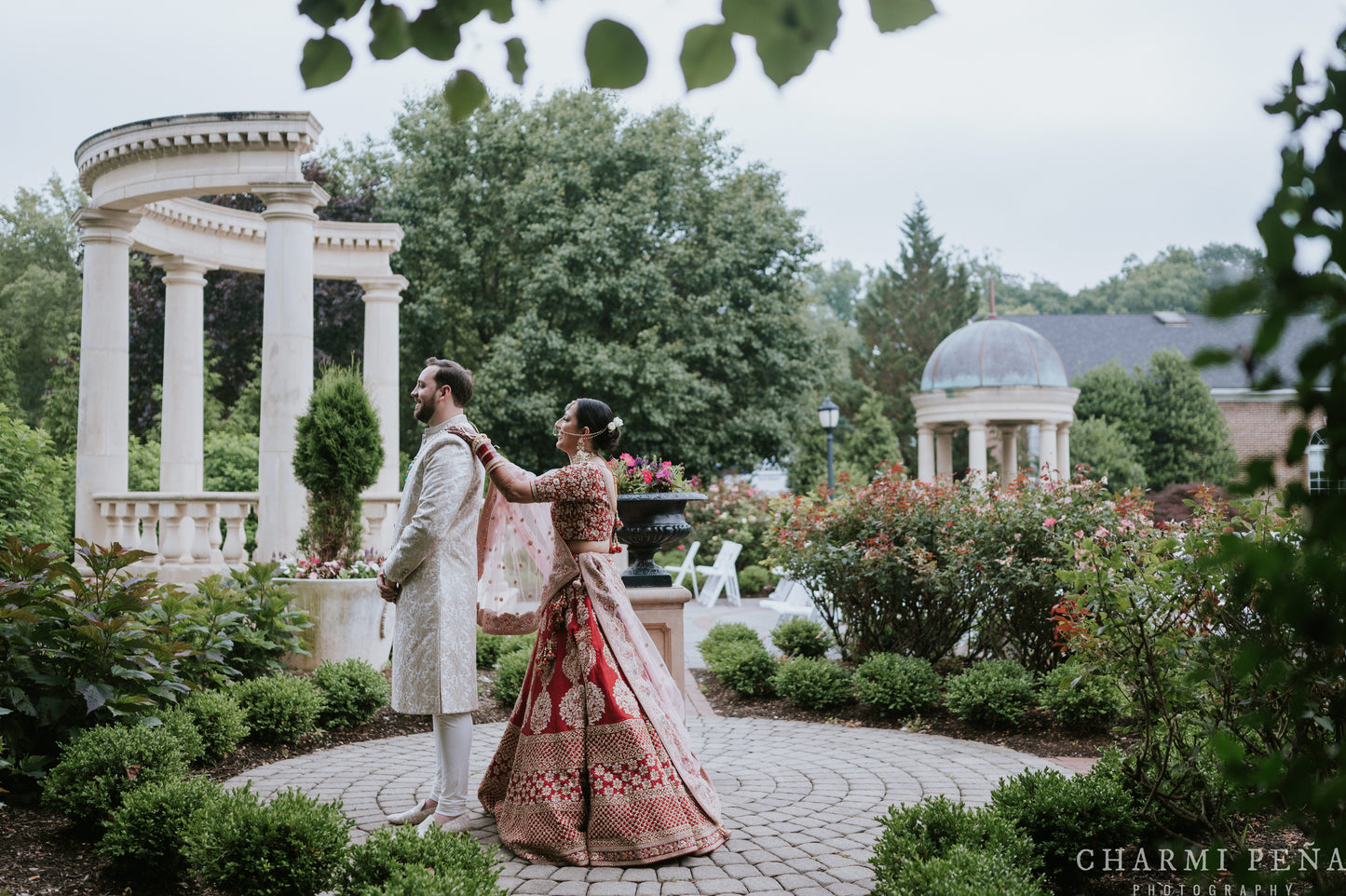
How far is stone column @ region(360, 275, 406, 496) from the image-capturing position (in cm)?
1315

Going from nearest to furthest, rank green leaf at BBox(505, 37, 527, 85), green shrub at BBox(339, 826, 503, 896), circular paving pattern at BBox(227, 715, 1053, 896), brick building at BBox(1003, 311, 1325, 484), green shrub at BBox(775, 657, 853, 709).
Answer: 1. green leaf at BBox(505, 37, 527, 85)
2. green shrub at BBox(339, 826, 503, 896)
3. circular paving pattern at BBox(227, 715, 1053, 896)
4. green shrub at BBox(775, 657, 853, 709)
5. brick building at BBox(1003, 311, 1325, 484)

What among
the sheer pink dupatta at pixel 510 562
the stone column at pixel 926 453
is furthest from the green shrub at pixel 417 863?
the stone column at pixel 926 453

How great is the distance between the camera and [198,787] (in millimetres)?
4227

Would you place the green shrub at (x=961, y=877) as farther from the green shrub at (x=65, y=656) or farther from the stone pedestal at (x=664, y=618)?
the green shrub at (x=65, y=656)

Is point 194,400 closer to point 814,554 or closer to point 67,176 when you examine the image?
point 814,554

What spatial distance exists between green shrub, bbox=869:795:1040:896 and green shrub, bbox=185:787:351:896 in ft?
6.52

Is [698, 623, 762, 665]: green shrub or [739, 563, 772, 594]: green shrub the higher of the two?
[698, 623, 762, 665]: green shrub

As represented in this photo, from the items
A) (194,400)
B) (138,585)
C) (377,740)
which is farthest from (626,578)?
(194,400)

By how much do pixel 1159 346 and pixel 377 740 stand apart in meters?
35.3

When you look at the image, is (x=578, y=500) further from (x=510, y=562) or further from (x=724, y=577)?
(x=724, y=577)

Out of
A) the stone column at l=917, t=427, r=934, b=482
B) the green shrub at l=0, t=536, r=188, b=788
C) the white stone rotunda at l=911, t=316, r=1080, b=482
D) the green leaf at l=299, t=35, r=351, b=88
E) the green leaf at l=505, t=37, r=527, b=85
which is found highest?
the white stone rotunda at l=911, t=316, r=1080, b=482

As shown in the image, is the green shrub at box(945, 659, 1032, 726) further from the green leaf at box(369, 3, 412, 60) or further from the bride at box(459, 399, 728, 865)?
the green leaf at box(369, 3, 412, 60)

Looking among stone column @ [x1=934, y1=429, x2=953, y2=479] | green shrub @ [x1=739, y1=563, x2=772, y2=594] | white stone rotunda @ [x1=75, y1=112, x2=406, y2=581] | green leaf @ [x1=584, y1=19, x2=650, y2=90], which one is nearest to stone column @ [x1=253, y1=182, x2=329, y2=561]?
white stone rotunda @ [x1=75, y1=112, x2=406, y2=581]

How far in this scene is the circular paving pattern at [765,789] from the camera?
4.11m
